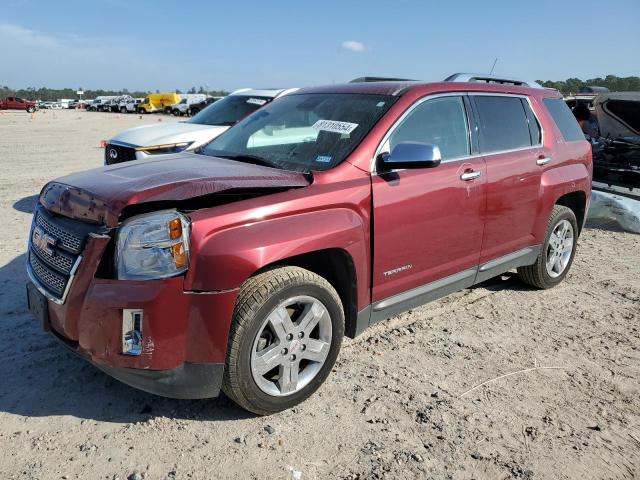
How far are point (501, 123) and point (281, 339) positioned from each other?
2.69 meters

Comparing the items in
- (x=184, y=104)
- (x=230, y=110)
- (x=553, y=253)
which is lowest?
(x=553, y=253)

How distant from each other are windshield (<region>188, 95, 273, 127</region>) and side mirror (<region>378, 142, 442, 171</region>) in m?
5.69

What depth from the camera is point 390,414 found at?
9.78 ft

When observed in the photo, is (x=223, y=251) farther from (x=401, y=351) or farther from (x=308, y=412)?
(x=401, y=351)

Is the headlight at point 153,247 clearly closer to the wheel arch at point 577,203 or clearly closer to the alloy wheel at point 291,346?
the alloy wheel at point 291,346

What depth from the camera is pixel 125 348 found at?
2.55 m

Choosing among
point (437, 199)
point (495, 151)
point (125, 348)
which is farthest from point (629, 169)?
point (125, 348)

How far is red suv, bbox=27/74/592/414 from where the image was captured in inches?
100

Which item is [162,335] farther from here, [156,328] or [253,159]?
[253,159]

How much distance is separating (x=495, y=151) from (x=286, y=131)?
1.65 metres

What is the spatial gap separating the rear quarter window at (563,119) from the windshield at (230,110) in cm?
480

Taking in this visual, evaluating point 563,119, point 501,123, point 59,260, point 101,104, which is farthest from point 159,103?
point 59,260

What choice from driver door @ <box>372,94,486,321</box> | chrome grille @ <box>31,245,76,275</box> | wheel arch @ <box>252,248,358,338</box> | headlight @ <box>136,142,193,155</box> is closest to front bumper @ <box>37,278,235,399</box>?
chrome grille @ <box>31,245,76,275</box>

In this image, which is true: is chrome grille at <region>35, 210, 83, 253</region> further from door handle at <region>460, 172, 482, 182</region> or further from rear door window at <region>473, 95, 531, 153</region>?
rear door window at <region>473, 95, 531, 153</region>
